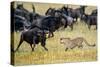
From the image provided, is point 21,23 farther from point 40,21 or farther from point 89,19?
point 89,19

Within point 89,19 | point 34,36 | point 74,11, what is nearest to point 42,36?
point 34,36

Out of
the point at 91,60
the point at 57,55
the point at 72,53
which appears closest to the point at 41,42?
the point at 57,55

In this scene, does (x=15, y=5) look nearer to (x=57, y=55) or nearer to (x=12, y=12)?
(x=12, y=12)

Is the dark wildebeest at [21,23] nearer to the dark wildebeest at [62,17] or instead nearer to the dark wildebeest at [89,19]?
the dark wildebeest at [62,17]

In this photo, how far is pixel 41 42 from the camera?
6.92ft

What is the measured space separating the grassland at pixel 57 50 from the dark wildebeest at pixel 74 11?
0.19 feet

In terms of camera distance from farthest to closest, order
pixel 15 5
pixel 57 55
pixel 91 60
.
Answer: pixel 91 60 → pixel 57 55 → pixel 15 5

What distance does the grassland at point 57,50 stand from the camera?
2.04 m

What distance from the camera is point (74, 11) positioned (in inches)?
88.5

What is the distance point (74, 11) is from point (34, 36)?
0.53m

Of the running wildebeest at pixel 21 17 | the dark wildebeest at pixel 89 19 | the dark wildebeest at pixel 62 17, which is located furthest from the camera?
the dark wildebeest at pixel 89 19

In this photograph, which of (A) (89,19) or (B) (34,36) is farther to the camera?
(A) (89,19)

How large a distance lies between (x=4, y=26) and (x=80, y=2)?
0.88 meters

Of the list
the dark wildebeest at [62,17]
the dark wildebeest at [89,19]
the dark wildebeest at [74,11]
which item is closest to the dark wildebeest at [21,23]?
the dark wildebeest at [62,17]
